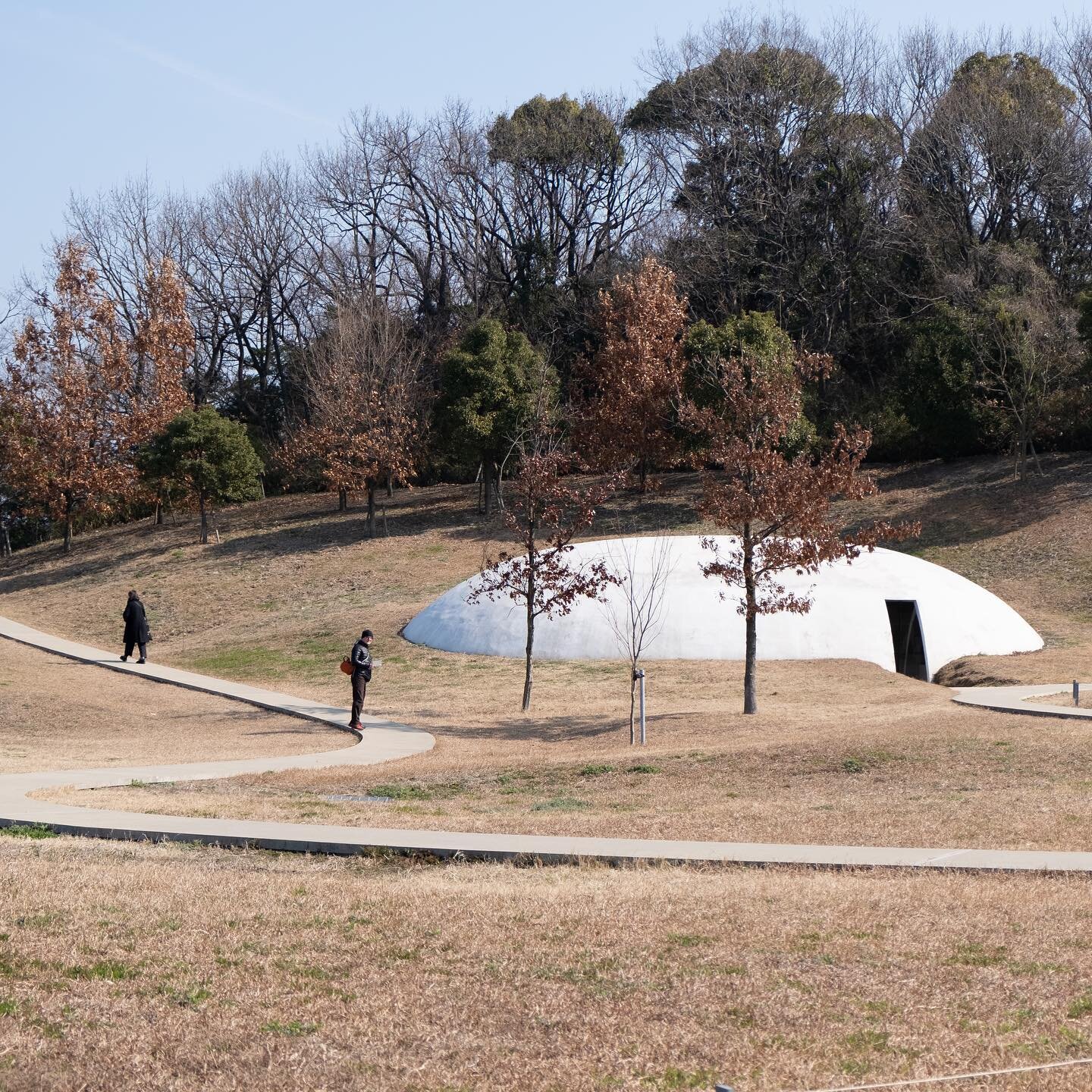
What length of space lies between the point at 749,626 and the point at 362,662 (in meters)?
6.60

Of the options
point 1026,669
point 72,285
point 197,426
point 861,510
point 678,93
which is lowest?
point 1026,669

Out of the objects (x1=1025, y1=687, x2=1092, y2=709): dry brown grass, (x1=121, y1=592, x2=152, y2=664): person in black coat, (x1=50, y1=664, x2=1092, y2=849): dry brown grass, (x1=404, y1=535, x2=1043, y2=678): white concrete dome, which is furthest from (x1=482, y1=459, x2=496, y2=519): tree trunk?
(x1=50, y1=664, x2=1092, y2=849): dry brown grass

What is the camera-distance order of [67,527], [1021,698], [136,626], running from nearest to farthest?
[1021,698], [136,626], [67,527]

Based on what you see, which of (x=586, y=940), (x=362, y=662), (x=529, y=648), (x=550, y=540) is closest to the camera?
(x=586, y=940)

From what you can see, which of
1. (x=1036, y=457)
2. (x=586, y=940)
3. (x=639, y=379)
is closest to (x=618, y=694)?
(x=586, y=940)

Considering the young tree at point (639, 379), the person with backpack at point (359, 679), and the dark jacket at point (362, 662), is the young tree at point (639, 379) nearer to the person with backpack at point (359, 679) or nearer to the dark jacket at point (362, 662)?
the dark jacket at point (362, 662)

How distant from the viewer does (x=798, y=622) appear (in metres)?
28.2

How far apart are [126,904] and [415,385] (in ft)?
144

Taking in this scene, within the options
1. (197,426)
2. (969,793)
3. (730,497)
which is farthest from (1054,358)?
(969,793)

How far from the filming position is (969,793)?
1330 centimetres

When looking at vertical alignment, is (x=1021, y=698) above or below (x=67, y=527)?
below

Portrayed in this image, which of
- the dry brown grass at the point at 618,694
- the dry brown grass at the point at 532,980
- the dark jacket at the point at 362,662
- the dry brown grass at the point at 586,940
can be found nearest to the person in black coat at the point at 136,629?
the dry brown grass at the point at 618,694

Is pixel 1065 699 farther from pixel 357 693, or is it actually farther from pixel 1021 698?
pixel 357 693

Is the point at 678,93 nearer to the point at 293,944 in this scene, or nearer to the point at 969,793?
the point at 969,793
